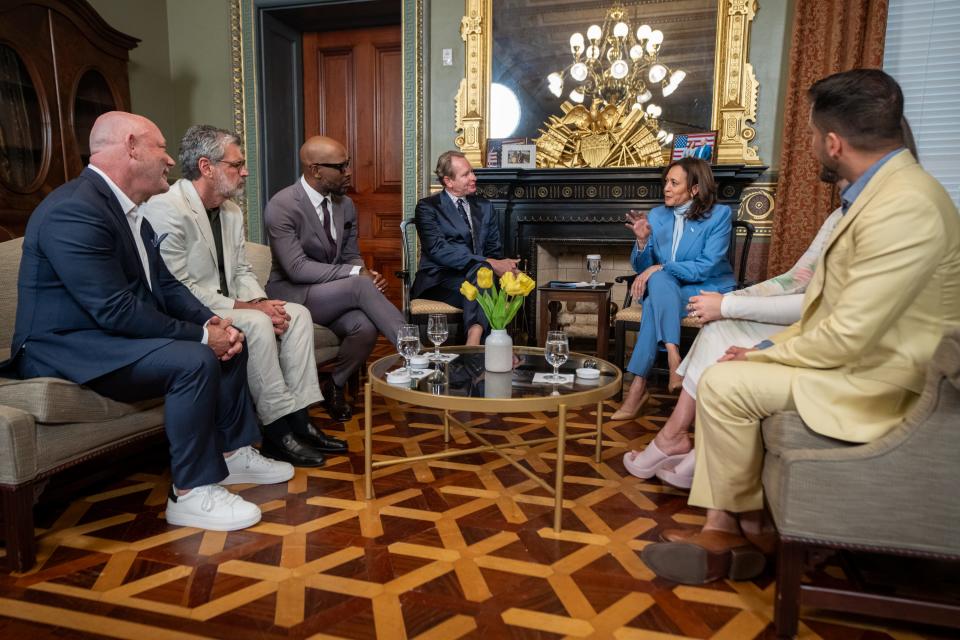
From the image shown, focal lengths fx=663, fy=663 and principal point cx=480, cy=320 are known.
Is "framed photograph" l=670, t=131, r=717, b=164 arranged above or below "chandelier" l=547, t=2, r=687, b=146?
below

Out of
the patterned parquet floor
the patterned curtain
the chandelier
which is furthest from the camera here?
the chandelier

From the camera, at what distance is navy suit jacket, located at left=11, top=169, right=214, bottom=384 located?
5.89ft

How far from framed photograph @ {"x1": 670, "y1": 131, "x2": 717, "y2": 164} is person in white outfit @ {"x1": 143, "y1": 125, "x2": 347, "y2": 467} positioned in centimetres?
268

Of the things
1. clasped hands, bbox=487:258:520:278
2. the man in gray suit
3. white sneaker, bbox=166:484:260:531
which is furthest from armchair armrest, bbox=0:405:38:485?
clasped hands, bbox=487:258:520:278

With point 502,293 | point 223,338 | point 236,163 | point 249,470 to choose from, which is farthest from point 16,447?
point 502,293

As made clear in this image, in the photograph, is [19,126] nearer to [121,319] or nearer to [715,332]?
[121,319]

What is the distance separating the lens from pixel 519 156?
4.49 m

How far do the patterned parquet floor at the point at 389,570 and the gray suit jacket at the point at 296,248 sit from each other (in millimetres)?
1074

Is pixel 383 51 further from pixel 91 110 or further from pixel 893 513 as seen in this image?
pixel 893 513

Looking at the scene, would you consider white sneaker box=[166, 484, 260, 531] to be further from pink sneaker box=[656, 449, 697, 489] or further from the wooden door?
the wooden door

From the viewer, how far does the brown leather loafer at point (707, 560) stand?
1604 millimetres

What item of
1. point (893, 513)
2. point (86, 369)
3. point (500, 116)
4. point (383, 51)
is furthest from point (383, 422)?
point (383, 51)

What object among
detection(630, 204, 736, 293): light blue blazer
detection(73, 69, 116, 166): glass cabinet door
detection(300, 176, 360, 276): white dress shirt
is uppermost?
detection(73, 69, 116, 166): glass cabinet door

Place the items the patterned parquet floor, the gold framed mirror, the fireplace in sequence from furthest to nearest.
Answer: the fireplace → the gold framed mirror → the patterned parquet floor
